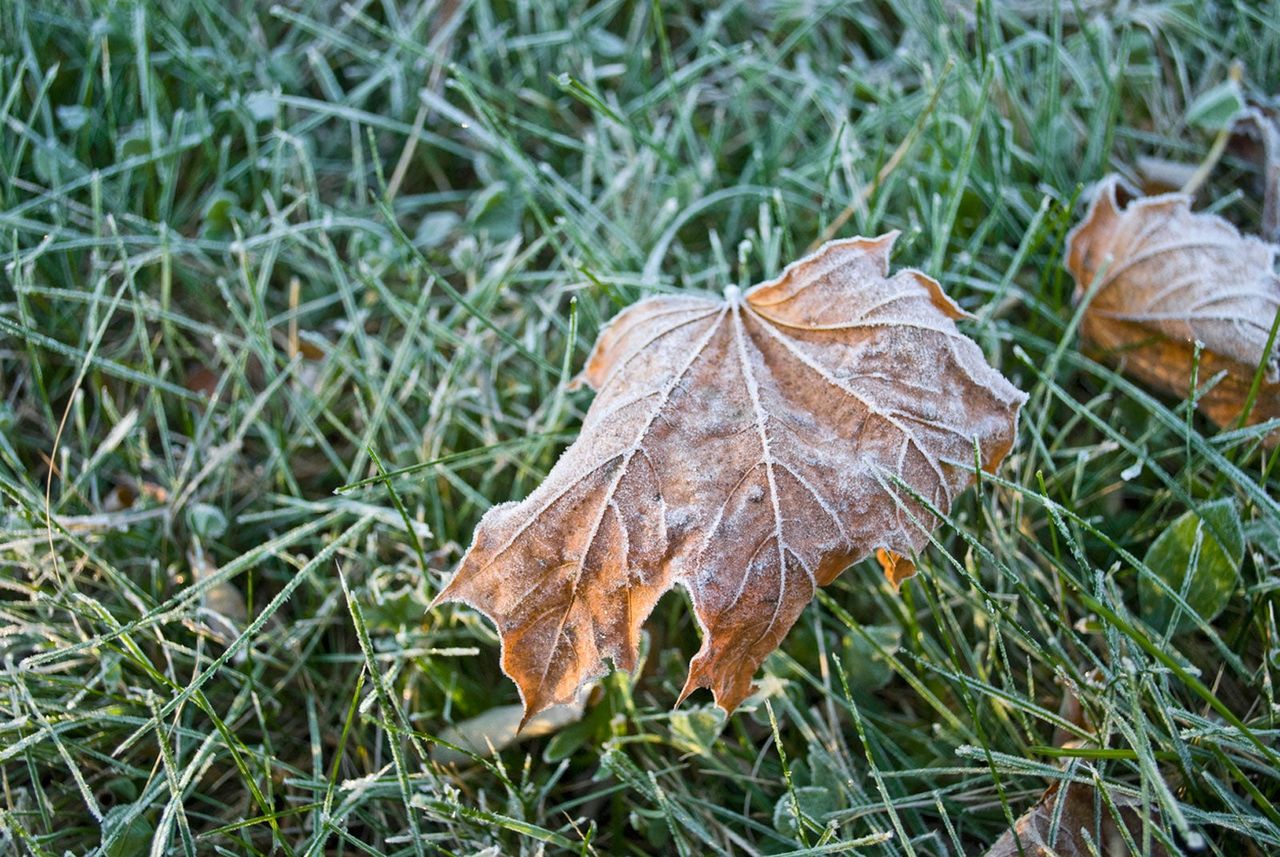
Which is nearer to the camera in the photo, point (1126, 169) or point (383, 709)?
point (383, 709)

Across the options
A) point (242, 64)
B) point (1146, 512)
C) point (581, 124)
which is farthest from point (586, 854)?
point (242, 64)

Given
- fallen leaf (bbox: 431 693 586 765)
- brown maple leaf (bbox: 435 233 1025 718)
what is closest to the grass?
fallen leaf (bbox: 431 693 586 765)

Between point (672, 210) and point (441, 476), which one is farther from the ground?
point (672, 210)

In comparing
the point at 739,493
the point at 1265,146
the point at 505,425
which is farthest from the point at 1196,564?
the point at 505,425

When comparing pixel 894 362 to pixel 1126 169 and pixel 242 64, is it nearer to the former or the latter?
pixel 1126 169

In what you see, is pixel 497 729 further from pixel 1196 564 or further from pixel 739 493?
pixel 1196 564

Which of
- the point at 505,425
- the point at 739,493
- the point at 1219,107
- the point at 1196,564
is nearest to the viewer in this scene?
the point at 739,493
